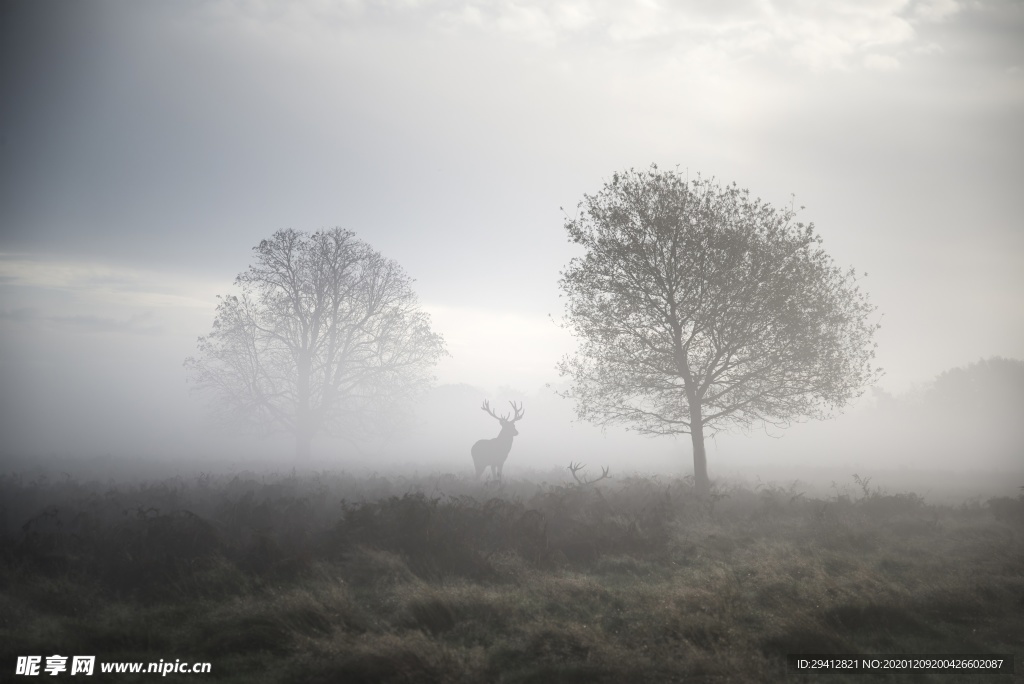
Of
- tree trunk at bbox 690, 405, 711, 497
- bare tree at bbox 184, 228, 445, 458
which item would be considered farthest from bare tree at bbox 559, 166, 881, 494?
bare tree at bbox 184, 228, 445, 458

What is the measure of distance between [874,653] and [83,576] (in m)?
10.5

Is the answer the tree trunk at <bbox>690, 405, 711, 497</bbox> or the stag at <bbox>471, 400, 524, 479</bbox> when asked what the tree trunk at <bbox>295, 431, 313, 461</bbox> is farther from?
the tree trunk at <bbox>690, 405, 711, 497</bbox>

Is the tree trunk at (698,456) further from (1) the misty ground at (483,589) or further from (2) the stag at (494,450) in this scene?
(2) the stag at (494,450)

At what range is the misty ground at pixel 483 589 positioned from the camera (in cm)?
532

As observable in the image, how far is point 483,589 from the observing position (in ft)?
24.2

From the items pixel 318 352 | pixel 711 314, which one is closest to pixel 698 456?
pixel 711 314

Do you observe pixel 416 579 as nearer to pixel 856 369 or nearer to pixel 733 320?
pixel 733 320

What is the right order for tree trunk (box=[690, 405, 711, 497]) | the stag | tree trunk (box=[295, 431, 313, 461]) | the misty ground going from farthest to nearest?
tree trunk (box=[295, 431, 313, 461])
the stag
tree trunk (box=[690, 405, 711, 497])
the misty ground

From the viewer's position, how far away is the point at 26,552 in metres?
Result: 7.73

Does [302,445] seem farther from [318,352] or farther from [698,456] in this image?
[698,456]

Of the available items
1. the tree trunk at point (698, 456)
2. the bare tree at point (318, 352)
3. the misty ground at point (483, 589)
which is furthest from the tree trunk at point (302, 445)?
the tree trunk at point (698, 456)

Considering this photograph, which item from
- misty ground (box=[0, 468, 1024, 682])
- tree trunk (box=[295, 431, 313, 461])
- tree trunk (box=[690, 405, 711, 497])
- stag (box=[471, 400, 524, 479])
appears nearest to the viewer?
misty ground (box=[0, 468, 1024, 682])

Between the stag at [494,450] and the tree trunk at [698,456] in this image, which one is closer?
the tree trunk at [698,456]

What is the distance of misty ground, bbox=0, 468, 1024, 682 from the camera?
5.32 meters
